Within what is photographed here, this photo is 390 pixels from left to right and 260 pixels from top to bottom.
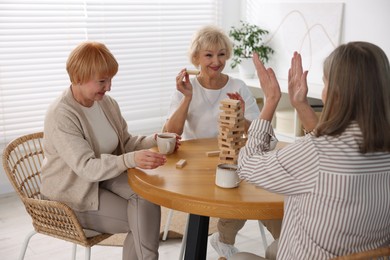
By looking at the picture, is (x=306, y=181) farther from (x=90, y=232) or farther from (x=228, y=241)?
(x=228, y=241)

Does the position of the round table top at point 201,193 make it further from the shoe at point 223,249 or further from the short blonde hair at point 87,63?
the shoe at point 223,249

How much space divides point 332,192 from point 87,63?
1254mm

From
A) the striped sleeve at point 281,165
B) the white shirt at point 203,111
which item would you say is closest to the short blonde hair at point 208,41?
the white shirt at point 203,111

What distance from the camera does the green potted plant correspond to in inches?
190

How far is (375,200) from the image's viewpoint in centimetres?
146

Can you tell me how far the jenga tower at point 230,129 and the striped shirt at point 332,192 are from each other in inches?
19.3

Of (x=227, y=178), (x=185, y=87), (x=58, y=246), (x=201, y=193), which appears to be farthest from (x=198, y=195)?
(x=58, y=246)

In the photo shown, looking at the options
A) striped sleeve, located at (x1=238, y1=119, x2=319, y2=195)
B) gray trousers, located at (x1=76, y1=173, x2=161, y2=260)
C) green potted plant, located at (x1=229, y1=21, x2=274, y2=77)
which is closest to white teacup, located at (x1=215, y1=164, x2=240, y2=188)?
striped sleeve, located at (x1=238, y1=119, x2=319, y2=195)

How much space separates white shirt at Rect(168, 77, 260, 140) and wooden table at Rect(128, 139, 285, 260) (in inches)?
22.0

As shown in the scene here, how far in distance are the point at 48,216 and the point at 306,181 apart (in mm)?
1223

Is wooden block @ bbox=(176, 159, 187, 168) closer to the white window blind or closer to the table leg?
the table leg

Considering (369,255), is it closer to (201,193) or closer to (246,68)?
(201,193)

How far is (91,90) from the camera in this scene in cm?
229

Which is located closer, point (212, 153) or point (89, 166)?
point (89, 166)
